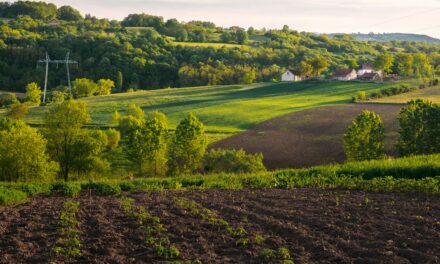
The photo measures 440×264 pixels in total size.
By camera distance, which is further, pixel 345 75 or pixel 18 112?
pixel 345 75

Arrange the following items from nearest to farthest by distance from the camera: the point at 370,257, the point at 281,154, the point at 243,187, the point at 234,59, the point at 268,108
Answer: the point at 370,257 < the point at 243,187 < the point at 281,154 < the point at 268,108 < the point at 234,59

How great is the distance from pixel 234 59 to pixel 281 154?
97.7 meters

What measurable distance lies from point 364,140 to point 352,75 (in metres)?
74.4

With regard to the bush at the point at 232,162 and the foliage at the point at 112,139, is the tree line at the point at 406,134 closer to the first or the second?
the bush at the point at 232,162

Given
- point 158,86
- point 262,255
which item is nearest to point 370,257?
point 262,255

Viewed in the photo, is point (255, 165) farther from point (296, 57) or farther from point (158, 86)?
point (296, 57)

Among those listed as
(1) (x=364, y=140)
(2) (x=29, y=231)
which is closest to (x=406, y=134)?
(1) (x=364, y=140)

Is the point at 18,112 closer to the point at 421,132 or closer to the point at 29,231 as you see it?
the point at 421,132

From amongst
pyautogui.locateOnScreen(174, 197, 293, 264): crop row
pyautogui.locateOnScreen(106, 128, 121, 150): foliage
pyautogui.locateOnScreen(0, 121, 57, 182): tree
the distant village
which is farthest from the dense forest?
pyautogui.locateOnScreen(174, 197, 293, 264): crop row

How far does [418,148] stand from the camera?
41.3 metres

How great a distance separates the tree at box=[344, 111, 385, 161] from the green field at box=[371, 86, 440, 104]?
33.8 m

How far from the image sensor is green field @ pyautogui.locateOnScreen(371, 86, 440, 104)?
76875 millimetres

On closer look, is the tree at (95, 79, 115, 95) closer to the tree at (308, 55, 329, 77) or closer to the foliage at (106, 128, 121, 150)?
the tree at (308, 55, 329, 77)

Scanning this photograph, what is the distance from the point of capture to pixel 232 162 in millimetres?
43969
